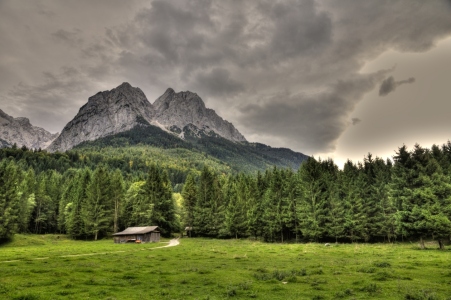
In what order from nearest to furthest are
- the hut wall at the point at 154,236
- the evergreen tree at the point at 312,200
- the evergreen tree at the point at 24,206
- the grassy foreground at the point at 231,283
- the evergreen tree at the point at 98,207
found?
the grassy foreground at the point at 231,283 < the evergreen tree at the point at 312,200 < the hut wall at the point at 154,236 < the evergreen tree at the point at 98,207 < the evergreen tree at the point at 24,206

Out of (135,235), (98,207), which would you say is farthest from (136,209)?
(135,235)

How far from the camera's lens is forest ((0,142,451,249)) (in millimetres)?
44812

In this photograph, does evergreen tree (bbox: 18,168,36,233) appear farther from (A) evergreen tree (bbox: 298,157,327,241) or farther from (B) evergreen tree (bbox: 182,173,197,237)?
(A) evergreen tree (bbox: 298,157,327,241)

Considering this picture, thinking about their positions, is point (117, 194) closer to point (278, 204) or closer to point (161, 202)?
point (161, 202)

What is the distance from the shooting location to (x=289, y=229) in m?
73.4

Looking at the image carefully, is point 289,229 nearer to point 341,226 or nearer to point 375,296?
point 341,226

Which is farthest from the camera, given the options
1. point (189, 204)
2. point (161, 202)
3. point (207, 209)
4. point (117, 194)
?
point (189, 204)

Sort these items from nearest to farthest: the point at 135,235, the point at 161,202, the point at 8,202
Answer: the point at 8,202, the point at 135,235, the point at 161,202

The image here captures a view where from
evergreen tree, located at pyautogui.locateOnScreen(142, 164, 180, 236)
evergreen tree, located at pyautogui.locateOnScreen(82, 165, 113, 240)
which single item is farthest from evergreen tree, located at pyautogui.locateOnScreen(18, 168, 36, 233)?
evergreen tree, located at pyautogui.locateOnScreen(142, 164, 180, 236)

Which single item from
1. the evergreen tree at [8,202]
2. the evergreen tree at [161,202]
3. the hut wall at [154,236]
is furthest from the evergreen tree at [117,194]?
the evergreen tree at [8,202]

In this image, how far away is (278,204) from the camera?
239ft

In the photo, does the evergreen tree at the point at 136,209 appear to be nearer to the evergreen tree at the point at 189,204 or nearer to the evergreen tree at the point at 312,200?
the evergreen tree at the point at 189,204

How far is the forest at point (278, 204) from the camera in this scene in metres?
44.8

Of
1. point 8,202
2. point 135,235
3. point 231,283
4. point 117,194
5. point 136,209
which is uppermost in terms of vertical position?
point 117,194
